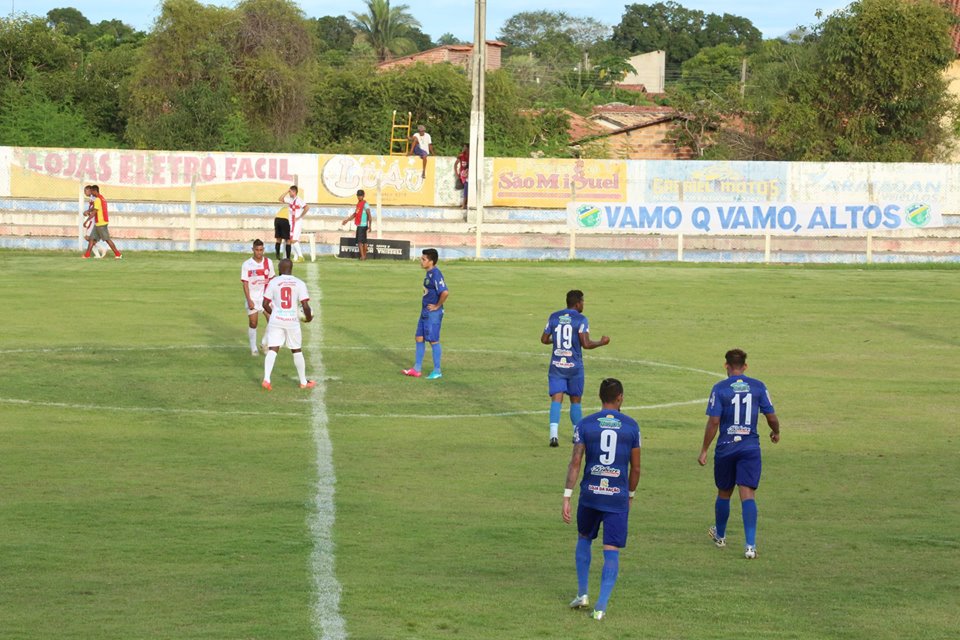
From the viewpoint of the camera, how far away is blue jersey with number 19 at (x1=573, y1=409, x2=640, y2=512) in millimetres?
10398

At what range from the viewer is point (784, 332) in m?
29.4

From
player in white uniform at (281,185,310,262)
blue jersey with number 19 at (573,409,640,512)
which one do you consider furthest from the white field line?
player in white uniform at (281,185,310,262)

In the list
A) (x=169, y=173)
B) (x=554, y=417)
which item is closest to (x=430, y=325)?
(x=554, y=417)

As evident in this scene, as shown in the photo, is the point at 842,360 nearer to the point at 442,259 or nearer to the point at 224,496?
the point at 224,496

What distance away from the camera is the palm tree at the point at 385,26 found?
12781cm

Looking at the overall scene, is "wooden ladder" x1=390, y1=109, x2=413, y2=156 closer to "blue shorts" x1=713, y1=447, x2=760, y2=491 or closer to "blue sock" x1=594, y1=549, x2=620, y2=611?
"blue shorts" x1=713, y1=447, x2=760, y2=491

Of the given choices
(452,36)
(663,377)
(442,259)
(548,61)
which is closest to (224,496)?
(663,377)

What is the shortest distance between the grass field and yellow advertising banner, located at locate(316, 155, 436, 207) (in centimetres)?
1734

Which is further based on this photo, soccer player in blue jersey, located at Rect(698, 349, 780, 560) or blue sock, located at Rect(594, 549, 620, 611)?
soccer player in blue jersey, located at Rect(698, 349, 780, 560)

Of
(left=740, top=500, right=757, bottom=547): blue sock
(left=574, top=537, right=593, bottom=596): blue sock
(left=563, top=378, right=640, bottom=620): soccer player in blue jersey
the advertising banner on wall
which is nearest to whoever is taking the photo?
(left=563, top=378, right=640, bottom=620): soccer player in blue jersey

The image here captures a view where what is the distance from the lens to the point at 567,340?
17250mm

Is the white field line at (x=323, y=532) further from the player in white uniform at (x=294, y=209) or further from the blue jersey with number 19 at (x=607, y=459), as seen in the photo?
the player in white uniform at (x=294, y=209)

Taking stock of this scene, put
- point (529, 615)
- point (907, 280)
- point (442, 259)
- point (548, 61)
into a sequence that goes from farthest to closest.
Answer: point (548, 61) < point (442, 259) < point (907, 280) < point (529, 615)

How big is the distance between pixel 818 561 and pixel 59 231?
3683 cm
